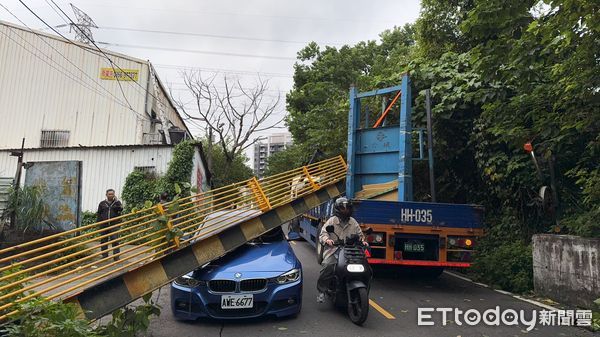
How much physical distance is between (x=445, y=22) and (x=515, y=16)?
305 inches

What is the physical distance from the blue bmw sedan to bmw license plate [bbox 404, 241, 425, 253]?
269 centimetres

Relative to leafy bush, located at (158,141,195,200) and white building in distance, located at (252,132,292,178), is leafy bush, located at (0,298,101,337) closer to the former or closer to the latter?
leafy bush, located at (158,141,195,200)

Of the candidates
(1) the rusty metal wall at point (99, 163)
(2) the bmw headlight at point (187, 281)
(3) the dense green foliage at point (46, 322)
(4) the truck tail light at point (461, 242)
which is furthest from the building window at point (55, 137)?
(4) the truck tail light at point (461, 242)

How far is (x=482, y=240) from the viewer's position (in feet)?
33.4

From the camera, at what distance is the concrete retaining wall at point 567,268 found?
6.30 m

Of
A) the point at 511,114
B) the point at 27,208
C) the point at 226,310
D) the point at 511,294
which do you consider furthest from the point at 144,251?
the point at 27,208

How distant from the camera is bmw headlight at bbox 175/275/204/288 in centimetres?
541

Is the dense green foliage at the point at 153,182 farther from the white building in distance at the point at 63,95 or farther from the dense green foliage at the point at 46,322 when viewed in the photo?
the dense green foliage at the point at 46,322

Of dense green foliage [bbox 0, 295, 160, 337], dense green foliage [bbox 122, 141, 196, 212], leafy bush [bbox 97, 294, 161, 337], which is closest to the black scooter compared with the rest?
leafy bush [bbox 97, 294, 161, 337]

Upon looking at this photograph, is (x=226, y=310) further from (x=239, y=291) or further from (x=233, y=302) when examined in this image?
(x=239, y=291)

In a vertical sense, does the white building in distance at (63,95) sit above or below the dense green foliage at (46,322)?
above

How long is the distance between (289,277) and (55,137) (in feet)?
60.3

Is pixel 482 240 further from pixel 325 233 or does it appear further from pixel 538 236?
pixel 325 233

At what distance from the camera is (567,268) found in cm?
680
